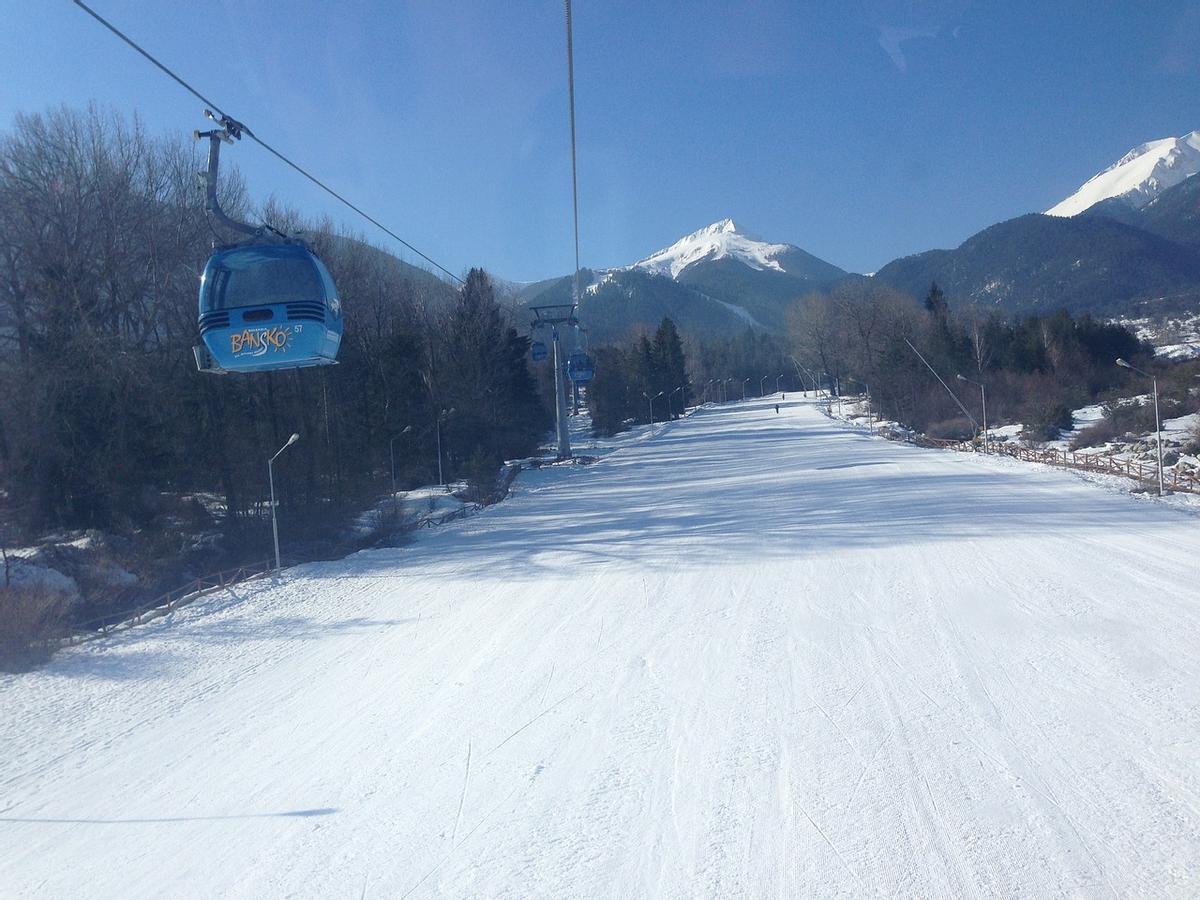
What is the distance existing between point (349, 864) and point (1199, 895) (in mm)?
4685

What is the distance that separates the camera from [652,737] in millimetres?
6871

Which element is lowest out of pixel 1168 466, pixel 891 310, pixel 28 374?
pixel 1168 466

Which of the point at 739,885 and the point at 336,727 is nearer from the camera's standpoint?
the point at 739,885

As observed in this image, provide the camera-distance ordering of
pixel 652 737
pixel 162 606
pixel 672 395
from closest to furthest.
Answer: pixel 652 737 → pixel 162 606 → pixel 672 395

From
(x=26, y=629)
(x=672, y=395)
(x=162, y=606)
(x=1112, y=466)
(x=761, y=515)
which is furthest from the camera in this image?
(x=672, y=395)

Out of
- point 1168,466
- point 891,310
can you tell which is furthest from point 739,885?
point 891,310

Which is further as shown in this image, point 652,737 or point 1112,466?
point 1112,466

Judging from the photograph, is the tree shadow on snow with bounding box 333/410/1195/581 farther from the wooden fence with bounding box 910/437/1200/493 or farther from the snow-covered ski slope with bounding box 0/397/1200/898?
the wooden fence with bounding box 910/437/1200/493

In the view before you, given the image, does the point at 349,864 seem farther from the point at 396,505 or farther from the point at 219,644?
the point at 396,505

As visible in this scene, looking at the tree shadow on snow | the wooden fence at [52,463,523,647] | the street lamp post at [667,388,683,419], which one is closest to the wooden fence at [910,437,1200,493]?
the tree shadow on snow

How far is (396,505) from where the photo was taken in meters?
34.3

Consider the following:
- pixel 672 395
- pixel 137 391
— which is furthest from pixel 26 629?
pixel 672 395

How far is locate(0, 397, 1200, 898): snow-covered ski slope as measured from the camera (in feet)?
15.9

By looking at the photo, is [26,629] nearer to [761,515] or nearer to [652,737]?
[652,737]
